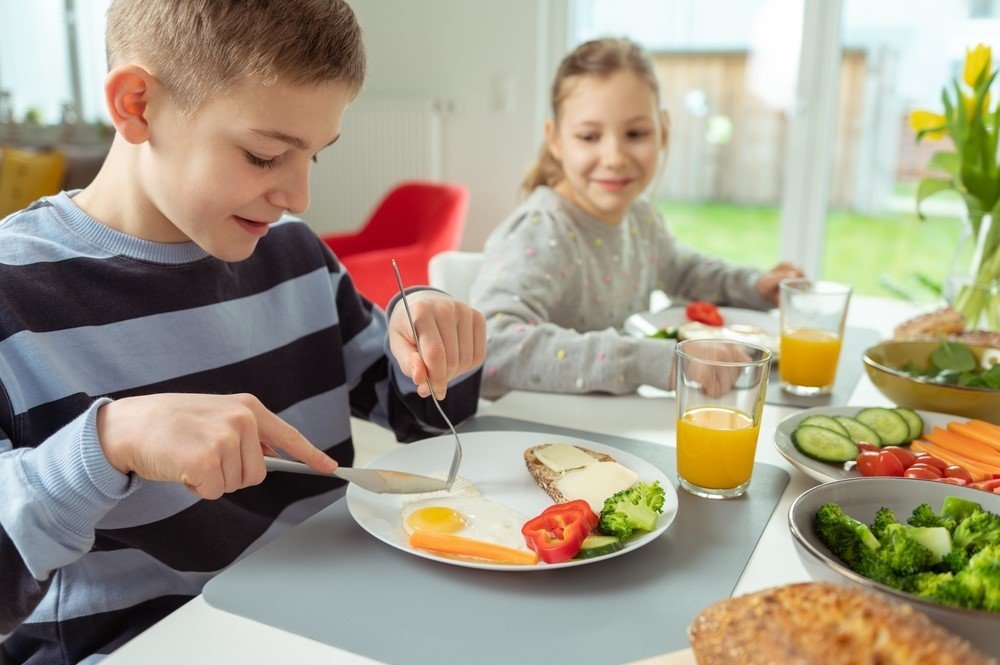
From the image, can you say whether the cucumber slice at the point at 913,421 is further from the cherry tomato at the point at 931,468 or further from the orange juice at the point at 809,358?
the orange juice at the point at 809,358

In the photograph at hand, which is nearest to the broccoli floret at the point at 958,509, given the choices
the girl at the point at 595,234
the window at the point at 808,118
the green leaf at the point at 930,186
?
the girl at the point at 595,234

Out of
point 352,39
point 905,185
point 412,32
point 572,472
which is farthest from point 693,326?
point 412,32

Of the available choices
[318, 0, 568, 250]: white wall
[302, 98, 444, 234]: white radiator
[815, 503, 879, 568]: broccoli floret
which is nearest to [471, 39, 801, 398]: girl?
[815, 503, 879, 568]: broccoli floret

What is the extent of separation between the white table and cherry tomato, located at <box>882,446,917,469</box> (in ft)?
0.31

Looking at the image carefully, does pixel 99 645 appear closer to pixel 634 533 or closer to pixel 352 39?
pixel 634 533

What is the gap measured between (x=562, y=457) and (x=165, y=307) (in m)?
0.52

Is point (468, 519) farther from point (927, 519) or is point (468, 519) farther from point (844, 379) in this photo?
point (844, 379)

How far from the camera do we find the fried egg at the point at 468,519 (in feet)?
2.66

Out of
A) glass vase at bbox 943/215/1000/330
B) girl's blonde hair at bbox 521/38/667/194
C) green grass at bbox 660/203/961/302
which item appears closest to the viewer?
A: glass vase at bbox 943/215/1000/330

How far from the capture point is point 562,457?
3.10ft

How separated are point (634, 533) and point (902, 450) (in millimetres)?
390

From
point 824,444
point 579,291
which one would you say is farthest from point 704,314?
point 824,444

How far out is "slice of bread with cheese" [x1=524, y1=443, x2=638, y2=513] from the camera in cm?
88

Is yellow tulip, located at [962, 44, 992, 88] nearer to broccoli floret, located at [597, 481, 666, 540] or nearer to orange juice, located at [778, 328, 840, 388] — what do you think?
orange juice, located at [778, 328, 840, 388]
